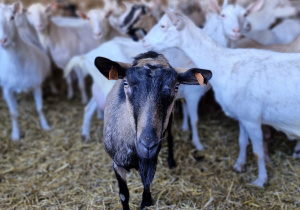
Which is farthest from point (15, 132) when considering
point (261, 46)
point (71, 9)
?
point (71, 9)

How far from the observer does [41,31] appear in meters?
6.08

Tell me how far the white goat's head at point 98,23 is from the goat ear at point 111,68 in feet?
10.4

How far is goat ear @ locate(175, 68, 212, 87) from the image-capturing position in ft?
8.81

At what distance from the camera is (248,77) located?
3.66 meters

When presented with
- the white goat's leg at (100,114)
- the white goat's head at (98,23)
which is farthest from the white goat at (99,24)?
the white goat's leg at (100,114)

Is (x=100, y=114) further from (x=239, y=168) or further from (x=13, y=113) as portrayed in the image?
(x=239, y=168)

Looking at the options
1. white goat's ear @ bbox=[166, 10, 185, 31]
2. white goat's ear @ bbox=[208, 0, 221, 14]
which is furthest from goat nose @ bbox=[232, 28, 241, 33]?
white goat's ear @ bbox=[166, 10, 185, 31]

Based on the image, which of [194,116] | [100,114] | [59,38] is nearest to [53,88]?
[59,38]

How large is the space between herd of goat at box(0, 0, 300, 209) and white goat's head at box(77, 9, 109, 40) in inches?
0.6

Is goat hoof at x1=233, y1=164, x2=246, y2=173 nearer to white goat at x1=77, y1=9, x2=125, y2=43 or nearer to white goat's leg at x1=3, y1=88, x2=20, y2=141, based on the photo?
white goat at x1=77, y1=9, x2=125, y2=43

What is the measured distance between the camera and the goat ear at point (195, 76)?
269cm

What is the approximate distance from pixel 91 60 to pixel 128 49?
516 millimetres

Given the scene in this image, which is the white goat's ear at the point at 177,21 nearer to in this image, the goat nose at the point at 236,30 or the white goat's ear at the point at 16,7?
the goat nose at the point at 236,30

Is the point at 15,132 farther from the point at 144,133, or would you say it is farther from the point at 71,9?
the point at 71,9
